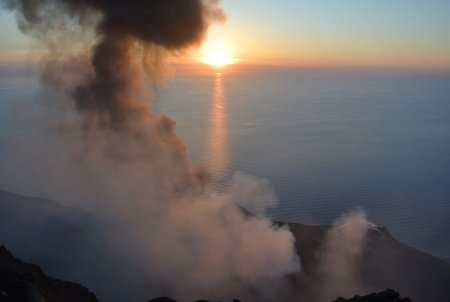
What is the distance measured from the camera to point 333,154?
82.9 meters

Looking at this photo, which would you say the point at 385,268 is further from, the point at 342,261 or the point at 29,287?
the point at 29,287

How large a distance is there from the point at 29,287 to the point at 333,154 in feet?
240

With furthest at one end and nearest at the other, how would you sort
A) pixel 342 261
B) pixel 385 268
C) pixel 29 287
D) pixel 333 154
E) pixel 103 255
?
pixel 333 154
pixel 385 268
pixel 342 261
pixel 103 255
pixel 29 287

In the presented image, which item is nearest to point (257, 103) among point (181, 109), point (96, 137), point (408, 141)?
point (181, 109)

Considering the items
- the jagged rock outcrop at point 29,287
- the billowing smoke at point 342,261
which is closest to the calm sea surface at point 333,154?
the billowing smoke at point 342,261

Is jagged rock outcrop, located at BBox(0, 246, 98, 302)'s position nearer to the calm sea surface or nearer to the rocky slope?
the rocky slope

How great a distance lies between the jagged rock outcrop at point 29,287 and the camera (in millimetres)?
14680

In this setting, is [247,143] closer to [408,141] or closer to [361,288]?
[408,141]

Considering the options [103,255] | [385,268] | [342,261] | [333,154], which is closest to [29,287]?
[103,255]

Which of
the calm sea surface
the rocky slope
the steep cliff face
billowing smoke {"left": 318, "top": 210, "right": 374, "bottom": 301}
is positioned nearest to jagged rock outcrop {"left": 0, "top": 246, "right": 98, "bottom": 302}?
the rocky slope

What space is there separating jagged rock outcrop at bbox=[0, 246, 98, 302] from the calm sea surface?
19.4 m

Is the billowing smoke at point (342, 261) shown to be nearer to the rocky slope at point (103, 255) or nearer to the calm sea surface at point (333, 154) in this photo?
the rocky slope at point (103, 255)

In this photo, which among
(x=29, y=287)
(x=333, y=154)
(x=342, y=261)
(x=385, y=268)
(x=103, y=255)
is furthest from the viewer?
(x=333, y=154)

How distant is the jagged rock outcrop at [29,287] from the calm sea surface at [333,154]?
19.4 meters
